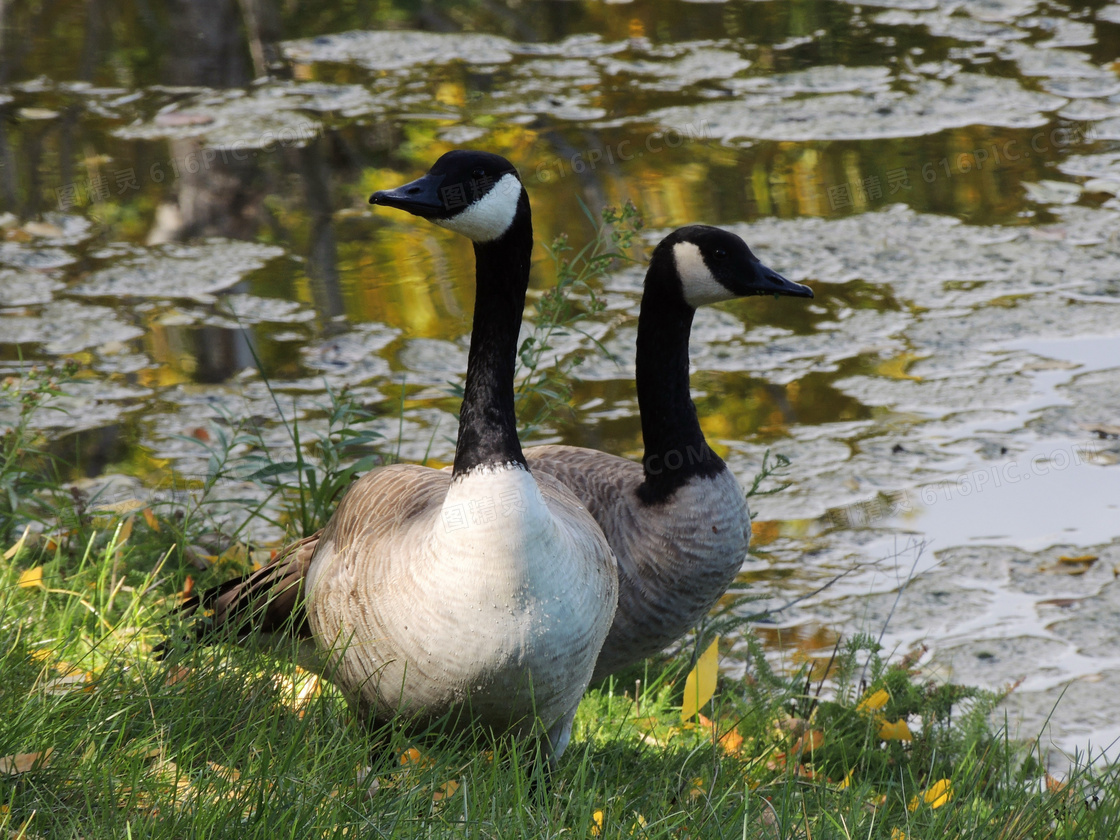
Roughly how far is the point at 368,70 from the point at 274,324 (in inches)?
151

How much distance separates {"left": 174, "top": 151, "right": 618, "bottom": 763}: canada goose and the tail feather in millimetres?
150

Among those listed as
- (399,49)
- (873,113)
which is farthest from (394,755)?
(399,49)

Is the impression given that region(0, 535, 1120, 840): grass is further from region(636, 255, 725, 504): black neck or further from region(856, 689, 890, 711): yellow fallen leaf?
region(636, 255, 725, 504): black neck

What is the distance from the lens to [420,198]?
2674 mm

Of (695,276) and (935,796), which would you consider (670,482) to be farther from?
(935,796)

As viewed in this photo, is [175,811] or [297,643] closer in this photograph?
[175,811]

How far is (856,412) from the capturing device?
5.41m

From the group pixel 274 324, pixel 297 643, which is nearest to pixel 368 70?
pixel 274 324

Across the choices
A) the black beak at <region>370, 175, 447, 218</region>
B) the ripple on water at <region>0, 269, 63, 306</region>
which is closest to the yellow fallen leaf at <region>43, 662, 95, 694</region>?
the black beak at <region>370, 175, 447, 218</region>

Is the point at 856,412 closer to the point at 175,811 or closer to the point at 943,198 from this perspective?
the point at 943,198

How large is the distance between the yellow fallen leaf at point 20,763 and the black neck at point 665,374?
2096 mm

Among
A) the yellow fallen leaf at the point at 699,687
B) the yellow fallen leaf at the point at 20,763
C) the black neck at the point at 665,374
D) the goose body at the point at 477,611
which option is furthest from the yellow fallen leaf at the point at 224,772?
the black neck at the point at 665,374

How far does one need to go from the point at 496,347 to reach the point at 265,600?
1.00m

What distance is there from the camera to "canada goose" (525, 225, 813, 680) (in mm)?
3607
